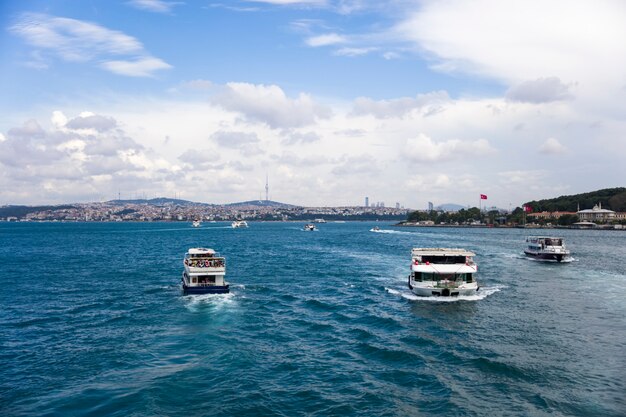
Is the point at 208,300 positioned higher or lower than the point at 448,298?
higher

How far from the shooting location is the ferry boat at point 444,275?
5231 centimetres

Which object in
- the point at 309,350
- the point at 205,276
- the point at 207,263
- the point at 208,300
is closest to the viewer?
the point at 309,350

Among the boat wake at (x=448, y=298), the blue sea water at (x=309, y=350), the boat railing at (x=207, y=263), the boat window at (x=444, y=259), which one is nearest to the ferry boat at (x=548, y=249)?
the blue sea water at (x=309, y=350)

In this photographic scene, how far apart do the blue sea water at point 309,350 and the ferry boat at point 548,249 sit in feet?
87.5

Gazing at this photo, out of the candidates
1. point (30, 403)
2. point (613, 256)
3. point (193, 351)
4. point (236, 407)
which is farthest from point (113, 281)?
point (613, 256)

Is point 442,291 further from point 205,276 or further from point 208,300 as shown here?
point 205,276

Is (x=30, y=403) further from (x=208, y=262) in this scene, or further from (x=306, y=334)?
(x=208, y=262)

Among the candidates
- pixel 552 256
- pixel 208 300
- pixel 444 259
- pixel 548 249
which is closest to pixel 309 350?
pixel 208 300

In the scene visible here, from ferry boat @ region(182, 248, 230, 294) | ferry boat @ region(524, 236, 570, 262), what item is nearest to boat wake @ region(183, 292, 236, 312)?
ferry boat @ region(182, 248, 230, 294)

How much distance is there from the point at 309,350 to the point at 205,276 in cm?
2176

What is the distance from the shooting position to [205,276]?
53.0 metres

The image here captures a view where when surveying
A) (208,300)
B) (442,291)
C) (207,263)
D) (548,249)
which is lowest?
(208,300)

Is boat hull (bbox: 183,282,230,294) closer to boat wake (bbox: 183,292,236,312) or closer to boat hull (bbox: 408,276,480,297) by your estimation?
boat wake (bbox: 183,292,236,312)

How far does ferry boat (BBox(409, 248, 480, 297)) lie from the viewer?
5231 cm
